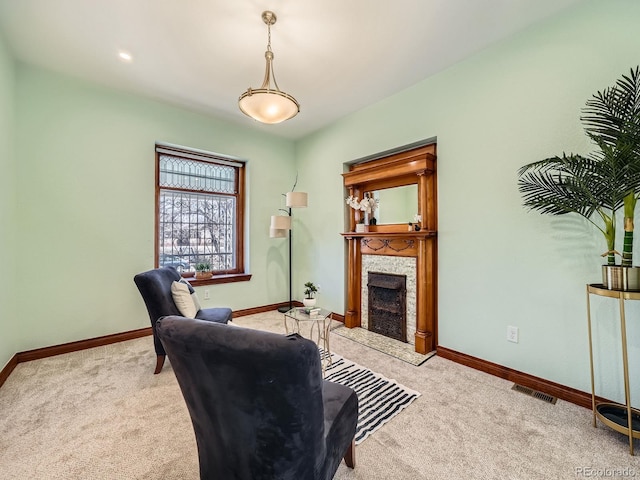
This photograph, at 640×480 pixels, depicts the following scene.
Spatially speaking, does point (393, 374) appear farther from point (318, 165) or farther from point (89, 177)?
point (89, 177)

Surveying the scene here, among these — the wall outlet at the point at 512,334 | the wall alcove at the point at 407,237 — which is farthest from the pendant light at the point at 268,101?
the wall outlet at the point at 512,334

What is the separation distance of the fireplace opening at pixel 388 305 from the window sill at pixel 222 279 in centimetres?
182

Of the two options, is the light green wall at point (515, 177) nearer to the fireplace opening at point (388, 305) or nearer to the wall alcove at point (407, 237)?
the wall alcove at point (407, 237)

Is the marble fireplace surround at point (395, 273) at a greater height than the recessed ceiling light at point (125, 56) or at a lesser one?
lesser

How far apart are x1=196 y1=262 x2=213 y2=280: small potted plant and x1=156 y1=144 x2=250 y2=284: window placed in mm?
43

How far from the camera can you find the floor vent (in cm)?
200

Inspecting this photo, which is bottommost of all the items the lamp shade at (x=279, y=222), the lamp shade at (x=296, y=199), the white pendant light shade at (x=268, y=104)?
the lamp shade at (x=279, y=222)

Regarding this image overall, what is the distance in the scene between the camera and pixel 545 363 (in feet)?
6.95

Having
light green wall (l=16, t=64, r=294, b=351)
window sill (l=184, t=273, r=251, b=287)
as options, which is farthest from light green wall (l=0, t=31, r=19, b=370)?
window sill (l=184, t=273, r=251, b=287)

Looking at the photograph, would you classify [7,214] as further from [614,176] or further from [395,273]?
[614,176]

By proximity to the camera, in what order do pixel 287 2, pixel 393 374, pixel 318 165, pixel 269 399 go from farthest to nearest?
pixel 318 165, pixel 393 374, pixel 287 2, pixel 269 399

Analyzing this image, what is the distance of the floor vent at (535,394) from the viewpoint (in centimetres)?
200

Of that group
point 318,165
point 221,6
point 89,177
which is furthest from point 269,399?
point 318,165

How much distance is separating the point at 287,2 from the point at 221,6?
0.47 metres
